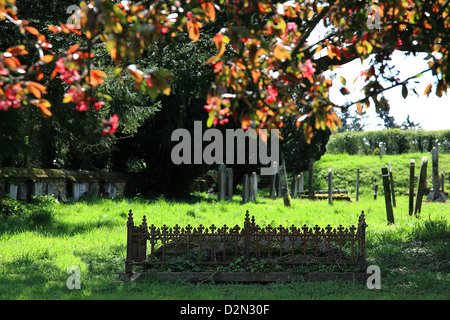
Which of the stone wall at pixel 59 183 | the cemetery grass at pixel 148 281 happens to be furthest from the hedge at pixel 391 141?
the cemetery grass at pixel 148 281

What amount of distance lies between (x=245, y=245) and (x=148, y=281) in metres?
1.56

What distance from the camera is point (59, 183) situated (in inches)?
590

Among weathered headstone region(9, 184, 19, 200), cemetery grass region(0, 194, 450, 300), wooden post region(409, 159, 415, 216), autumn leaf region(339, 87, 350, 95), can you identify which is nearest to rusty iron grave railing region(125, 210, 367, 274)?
cemetery grass region(0, 194, 450, 300)

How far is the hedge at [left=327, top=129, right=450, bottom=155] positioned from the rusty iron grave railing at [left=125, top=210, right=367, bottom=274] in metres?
33.7

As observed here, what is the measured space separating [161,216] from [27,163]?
6134 millimetres

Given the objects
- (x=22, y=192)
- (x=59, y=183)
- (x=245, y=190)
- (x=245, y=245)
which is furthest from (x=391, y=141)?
(x=245, y=245)

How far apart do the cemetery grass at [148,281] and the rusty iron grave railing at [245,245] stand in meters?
0.45

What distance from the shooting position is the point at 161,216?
12883 mm

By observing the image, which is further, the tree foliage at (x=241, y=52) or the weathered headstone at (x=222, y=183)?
the weathered headstone at (x=222, y=183)

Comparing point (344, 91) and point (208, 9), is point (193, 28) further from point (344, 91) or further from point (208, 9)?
point (344, 91)

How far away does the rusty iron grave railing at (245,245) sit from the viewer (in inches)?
277

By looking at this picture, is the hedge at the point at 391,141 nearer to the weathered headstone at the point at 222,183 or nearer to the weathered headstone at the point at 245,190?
the weathered headstone at the point at 245,190

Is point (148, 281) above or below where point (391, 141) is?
below

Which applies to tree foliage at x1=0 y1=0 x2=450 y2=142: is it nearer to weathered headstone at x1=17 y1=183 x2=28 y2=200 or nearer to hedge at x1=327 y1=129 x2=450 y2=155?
weathered headstone at x1=17 y1=183 x2=28 y2=200
